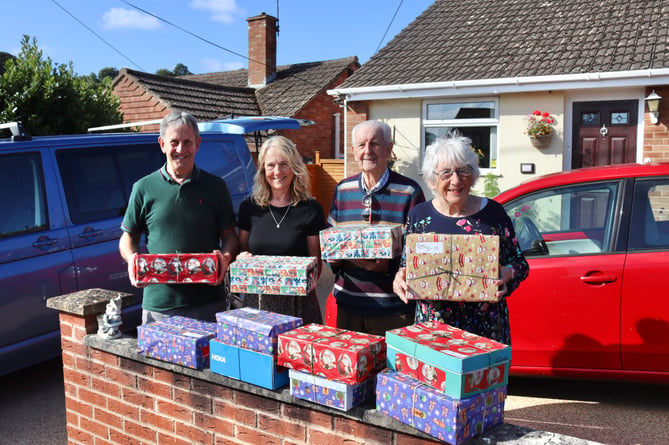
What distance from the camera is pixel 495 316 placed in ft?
8.61

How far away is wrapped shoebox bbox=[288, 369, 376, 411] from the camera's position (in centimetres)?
203

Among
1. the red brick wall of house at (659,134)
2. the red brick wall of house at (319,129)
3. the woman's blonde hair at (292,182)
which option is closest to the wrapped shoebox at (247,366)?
the woman's blonde hair at (292,182)

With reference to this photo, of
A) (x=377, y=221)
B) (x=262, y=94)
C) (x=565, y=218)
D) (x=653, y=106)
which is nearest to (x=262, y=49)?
(x=262, y=94)

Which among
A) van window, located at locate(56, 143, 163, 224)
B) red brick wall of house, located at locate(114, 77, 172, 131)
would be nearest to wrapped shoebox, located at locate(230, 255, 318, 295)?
van window, located at locate(56, 143, 163, 224)

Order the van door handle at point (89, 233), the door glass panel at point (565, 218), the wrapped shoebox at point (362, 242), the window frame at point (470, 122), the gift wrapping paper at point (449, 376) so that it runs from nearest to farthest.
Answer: the gift wrapping paper at point (449, 376) → the wrapped shoebox at point (362, 242) → the door glass panel at point (565, 218) → the van door handle at point (89, 233) → the window frame at point (470, 122)

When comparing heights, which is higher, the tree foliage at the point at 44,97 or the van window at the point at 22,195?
the tree foliage at the point at 44,97

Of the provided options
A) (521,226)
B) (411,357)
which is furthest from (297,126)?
(411,357)

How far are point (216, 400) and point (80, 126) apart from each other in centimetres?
801

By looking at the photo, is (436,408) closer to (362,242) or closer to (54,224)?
(362,242)

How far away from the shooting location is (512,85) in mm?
9922

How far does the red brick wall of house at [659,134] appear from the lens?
8.96 m

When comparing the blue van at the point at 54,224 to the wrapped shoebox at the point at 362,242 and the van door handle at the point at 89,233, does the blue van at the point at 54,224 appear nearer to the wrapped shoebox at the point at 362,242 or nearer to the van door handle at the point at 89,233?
the van door handle at the point at 89,233

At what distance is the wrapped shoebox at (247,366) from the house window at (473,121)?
8822mm

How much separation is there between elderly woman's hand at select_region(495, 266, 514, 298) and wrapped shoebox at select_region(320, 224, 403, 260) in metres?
0.50
